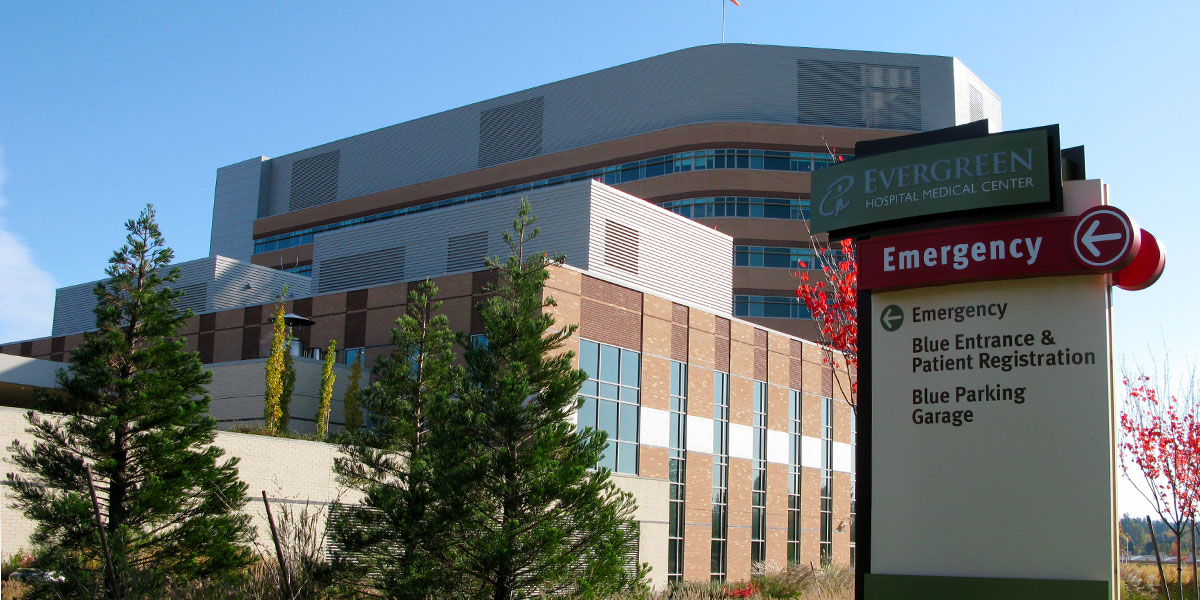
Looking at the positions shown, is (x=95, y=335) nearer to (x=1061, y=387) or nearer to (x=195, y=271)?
(x=1061, y=387)

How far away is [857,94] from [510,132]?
69.7ft

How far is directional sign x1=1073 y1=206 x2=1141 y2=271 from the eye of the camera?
8469 millimetres

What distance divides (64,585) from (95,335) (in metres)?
4.23

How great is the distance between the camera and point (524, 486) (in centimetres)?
1689

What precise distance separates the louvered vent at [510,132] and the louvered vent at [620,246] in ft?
93.5

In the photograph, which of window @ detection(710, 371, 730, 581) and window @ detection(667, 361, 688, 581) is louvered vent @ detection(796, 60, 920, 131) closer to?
window @ detection(710, 371, 730, 581)

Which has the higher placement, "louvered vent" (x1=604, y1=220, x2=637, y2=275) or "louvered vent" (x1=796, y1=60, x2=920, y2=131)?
"louvered vent" (x1=796, y1=60, x2=920, y2=131)

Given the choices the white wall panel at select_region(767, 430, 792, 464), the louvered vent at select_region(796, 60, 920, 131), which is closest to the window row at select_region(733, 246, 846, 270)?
the louvered vent at select_region(796, 60, 920, 131)

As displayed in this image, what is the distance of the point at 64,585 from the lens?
15.6 metres

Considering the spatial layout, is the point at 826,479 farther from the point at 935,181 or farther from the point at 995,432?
the point at 995,432

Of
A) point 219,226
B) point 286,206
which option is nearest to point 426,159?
point 286,206

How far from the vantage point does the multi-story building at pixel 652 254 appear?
33.8 m

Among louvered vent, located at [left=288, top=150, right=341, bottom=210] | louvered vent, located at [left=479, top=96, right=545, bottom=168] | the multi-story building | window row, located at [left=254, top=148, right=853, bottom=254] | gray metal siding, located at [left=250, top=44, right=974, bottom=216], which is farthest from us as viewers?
louvered vent, located at [left=288, top=150, right=341, bottom=210]

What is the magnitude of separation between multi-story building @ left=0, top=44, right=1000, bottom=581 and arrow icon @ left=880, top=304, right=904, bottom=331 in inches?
398
